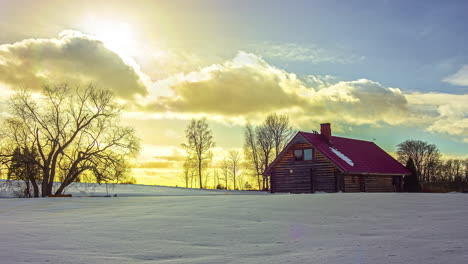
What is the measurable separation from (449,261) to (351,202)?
13663 mm

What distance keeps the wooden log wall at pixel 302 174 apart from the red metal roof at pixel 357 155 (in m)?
0.94

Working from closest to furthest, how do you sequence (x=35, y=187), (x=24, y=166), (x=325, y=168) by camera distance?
(x=24, y=166)
(x=35, y=187)
(x=325, y=168)

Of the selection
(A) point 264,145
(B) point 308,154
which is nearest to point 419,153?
(A) point 264,145

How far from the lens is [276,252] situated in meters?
8.94

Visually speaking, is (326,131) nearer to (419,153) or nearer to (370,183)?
(370,183)

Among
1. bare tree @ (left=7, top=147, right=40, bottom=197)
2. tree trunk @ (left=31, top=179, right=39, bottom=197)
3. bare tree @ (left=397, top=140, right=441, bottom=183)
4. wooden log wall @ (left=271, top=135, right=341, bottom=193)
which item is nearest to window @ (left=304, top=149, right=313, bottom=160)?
wooden log wall @ (left=271, top=135, right=341, bottom=193)

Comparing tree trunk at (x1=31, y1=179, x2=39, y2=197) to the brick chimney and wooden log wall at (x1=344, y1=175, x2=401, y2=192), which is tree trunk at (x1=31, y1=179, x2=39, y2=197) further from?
the brick chimney

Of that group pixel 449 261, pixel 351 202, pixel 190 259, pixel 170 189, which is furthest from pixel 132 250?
pixel 170 189

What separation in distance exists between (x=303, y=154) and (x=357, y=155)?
22.2ft

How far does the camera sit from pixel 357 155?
1706 inches

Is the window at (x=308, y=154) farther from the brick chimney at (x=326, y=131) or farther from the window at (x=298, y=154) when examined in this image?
the brick chimney at (x=326, y=131)

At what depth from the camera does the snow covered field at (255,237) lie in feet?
27.2

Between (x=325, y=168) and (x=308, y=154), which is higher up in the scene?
(x=308, y=154)

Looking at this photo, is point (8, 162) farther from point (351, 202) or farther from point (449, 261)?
point (449, 261)
